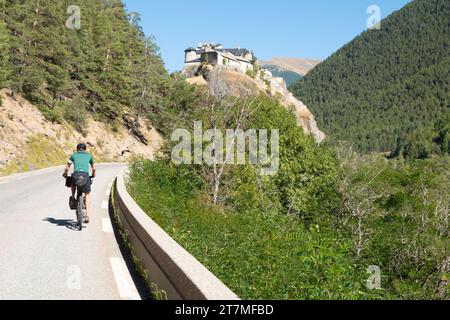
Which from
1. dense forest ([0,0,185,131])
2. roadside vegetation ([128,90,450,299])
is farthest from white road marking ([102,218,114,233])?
dense forest ([0,0,185,131])

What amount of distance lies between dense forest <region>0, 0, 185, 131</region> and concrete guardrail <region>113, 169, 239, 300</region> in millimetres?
26936

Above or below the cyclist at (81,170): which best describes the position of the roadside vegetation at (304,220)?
below

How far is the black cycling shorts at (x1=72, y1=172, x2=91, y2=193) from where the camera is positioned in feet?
31.2

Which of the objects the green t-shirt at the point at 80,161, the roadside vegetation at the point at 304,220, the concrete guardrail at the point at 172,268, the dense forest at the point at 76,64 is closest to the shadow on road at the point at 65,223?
the green t-shirt at the point at 80,161

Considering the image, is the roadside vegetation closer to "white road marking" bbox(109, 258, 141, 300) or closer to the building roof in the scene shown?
"white road marking" bbox(109, 258, 141, 300)

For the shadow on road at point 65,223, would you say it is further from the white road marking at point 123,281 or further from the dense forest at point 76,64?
the dense forest at point 76,64

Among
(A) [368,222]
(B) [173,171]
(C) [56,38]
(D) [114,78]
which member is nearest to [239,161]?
(B) [173,171]

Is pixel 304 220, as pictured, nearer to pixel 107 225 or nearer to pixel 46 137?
pixel 46 137

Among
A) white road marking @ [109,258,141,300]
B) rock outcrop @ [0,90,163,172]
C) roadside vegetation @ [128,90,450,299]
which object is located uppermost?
rock outcrop @ [0,90,163,172]

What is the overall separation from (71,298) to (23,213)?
24.2 feet

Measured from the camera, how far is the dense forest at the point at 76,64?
35531mm

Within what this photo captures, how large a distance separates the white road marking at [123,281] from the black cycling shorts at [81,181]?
305 cm
